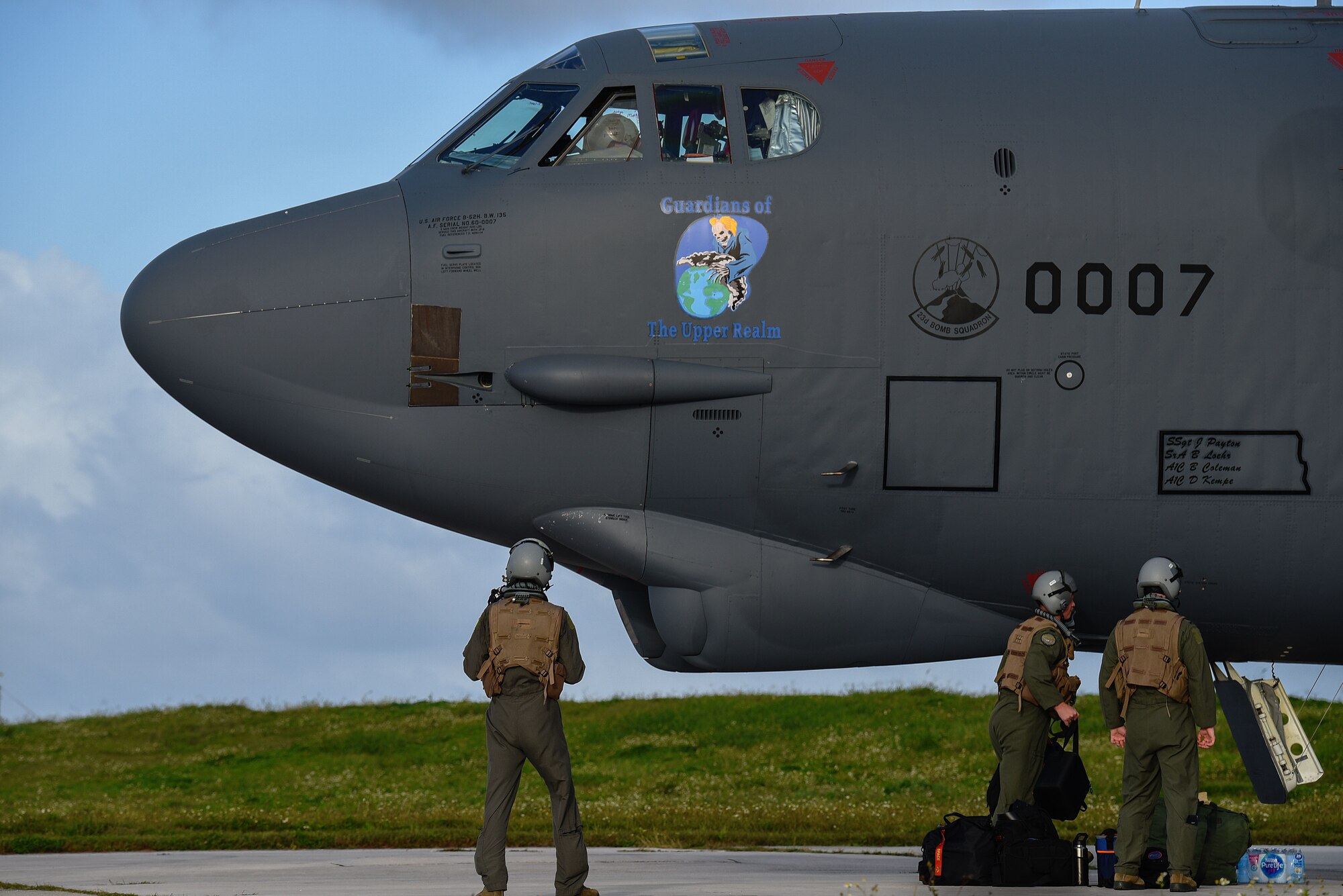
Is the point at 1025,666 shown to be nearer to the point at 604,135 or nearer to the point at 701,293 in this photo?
the point at 701,293

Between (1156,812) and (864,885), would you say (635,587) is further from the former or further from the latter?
(1156,812)

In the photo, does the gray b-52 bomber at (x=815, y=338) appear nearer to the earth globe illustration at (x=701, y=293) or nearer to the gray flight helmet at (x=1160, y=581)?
the earth globe illustration at (x=701, y=293)

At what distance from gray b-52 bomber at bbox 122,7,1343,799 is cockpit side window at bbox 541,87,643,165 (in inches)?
0.9

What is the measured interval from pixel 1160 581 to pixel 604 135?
4794 millimetres

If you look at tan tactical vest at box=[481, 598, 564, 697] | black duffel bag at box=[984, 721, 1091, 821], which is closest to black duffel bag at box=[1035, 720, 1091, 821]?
black duffel bag at box=[984, 721, 1091, 821]

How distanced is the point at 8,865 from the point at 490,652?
6773 mm

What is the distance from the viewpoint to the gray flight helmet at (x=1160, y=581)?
10148 mm

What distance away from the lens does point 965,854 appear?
10523 mm

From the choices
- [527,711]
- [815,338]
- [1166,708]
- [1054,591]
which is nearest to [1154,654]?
[1166,708]

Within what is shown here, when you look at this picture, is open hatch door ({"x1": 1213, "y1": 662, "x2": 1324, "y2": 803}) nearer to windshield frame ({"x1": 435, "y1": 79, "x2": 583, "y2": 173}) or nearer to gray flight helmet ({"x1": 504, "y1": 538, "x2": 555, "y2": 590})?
gray flight helmet ({"x1": 504, "y1": 538, "x2": 555, "y2": 590})

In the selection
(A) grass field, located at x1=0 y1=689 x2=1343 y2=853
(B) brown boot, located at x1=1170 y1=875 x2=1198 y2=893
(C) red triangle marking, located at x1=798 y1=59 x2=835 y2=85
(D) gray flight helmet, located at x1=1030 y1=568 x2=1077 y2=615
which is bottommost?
(A) grass field, located at x1=0 y1=689 x2=1343 y2=853

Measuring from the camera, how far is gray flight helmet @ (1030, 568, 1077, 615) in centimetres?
1062

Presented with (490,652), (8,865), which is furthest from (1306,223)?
(8,865)

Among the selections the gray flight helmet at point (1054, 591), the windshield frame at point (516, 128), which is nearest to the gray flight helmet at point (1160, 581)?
the gray flight helmet at point (1054, 591)
